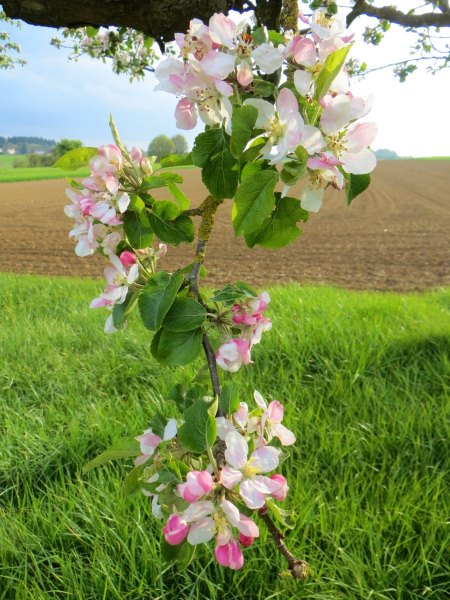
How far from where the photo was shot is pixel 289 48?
849mm

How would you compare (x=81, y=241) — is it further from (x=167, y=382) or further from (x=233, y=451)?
(x=167, y=382)

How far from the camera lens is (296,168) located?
2.47 feet

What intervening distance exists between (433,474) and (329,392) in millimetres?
879

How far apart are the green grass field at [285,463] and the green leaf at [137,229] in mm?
→ 1334

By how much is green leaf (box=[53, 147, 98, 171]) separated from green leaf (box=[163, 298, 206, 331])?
0.34 metres

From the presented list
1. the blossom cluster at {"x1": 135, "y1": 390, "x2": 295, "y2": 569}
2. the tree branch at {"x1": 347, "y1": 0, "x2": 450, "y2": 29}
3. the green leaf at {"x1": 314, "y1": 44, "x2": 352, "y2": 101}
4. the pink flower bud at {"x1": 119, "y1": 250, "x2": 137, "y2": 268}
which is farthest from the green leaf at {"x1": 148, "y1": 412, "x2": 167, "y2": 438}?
the tree branch at {"x1": 347, "y1": 0, "x2": 450, "y2": 29}

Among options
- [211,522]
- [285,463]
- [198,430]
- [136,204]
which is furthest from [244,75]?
[285,463]

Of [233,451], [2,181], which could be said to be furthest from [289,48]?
[2,181]

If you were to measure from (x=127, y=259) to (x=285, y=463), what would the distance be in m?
2.01

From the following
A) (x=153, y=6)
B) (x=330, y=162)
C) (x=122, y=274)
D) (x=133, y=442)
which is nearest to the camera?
(x=330, y=162)

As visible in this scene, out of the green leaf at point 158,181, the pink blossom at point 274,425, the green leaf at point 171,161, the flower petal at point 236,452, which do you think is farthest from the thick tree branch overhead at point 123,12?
the flower petal at point 236,452

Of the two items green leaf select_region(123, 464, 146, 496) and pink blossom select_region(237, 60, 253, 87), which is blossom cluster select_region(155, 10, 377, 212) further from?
green leaf select_region(123, 464, 146, 496)

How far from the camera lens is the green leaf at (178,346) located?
96 centimetres

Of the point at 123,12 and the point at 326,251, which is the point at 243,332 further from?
the point at 326,251
